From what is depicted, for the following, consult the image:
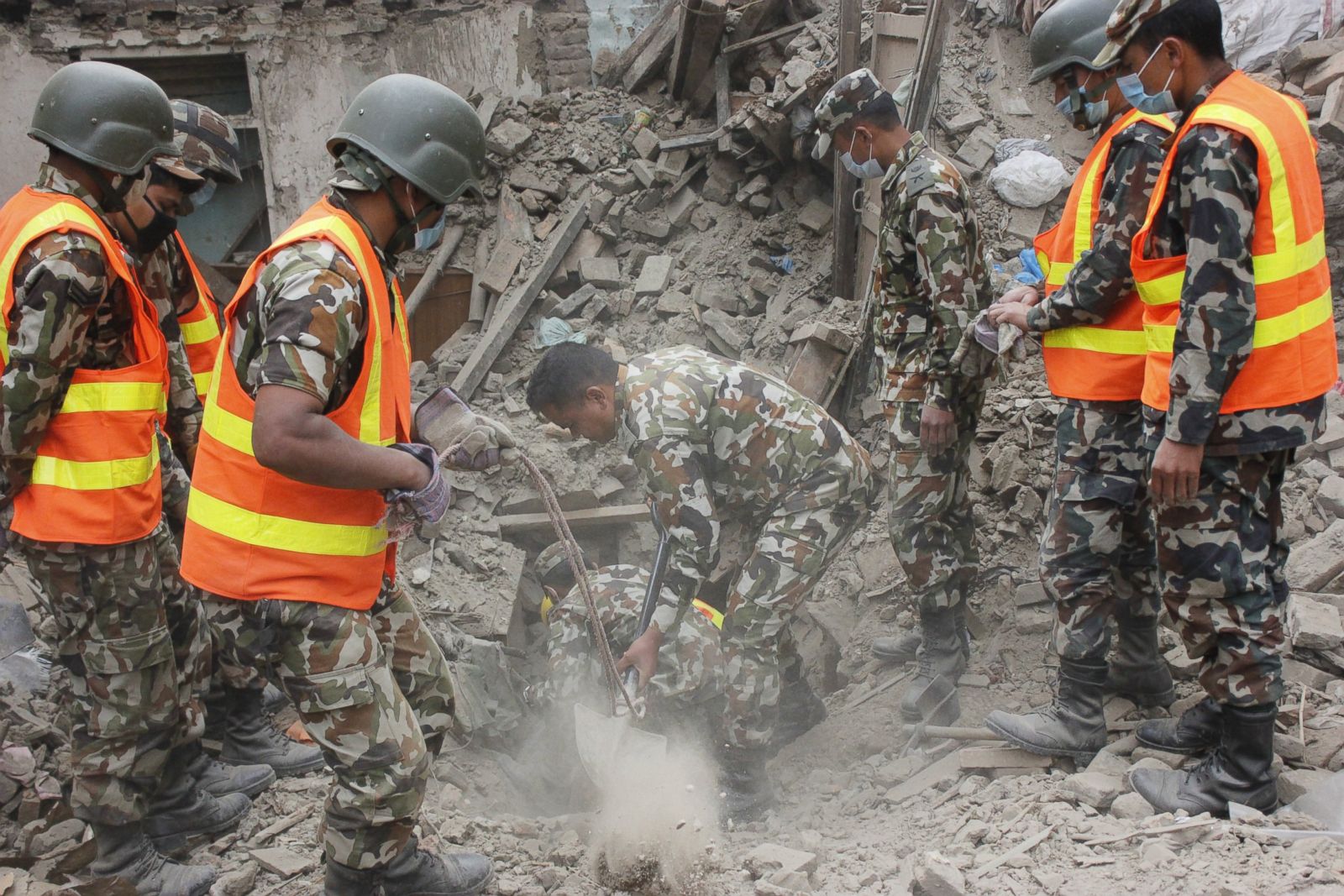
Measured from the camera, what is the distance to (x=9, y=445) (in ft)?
9.75

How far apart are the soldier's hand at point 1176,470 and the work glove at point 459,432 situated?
1.87 metres

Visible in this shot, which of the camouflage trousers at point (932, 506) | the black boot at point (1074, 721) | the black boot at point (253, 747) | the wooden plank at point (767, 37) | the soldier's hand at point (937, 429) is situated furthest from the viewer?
the wooden plank at point (767, 37)

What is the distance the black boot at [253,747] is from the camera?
154 inches

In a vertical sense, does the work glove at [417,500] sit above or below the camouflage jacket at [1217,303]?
below

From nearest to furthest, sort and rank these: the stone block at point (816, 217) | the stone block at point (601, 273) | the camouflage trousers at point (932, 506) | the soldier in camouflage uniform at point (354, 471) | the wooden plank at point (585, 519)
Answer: the soldier in camouflage uniform at point (354, 471), the camouflage trousers at point (932, 506), the wooden plank at point (585, 519), the stone block at point (816, 217), the stone block at point (601, 273)

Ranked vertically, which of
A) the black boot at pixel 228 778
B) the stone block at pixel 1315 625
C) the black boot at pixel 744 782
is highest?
the stone block at pixel 1315 625

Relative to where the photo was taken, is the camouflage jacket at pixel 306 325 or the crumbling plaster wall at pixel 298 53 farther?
the crumbling plaster wall at pixel 298 53

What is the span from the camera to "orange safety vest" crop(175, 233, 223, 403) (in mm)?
3965

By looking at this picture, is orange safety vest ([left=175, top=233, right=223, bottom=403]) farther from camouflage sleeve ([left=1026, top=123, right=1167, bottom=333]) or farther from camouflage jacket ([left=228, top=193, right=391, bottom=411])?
camouflage sleeve ([left=1026, top=123, right=1167, bottom=333])

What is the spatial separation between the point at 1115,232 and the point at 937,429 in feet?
3.97

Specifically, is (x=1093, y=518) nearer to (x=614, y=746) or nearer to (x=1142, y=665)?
(x=1142, y=665)

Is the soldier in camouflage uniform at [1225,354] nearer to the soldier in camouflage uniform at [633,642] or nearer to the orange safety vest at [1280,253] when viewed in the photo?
the orange safety vest at [1280,253]

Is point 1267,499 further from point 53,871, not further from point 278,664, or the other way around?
point 53,871

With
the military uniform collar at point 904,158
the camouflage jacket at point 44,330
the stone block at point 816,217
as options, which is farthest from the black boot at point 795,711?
the stone block at point 816,217
